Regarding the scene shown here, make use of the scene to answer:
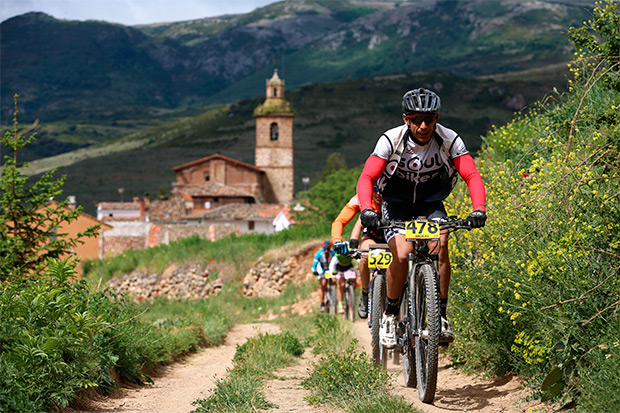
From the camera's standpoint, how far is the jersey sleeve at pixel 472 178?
23.9ft

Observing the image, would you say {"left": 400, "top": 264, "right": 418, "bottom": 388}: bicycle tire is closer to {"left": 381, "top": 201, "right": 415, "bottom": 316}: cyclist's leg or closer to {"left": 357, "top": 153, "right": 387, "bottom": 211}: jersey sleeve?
{"left": 381, "top": 201, "right": 415, "bottom": 316}: cyclist's leg

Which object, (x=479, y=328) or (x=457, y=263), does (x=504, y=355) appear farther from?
(x=457, y=263)

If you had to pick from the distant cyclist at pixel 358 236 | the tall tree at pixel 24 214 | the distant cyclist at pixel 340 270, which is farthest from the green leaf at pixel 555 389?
the distant cyclist at pixel 340 270

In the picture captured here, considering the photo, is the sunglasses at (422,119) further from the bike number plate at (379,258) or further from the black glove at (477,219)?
the bike number plate at (379,258)

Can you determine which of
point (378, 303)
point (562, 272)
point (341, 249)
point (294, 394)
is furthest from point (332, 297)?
point (562, 272)

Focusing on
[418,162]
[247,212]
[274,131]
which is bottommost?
[247,212]

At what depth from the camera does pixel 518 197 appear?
900 cm

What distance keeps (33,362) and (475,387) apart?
427cm

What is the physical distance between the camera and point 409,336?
24.7 feet

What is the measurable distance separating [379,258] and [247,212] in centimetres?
6312

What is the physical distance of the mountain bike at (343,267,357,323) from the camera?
55.2 ft

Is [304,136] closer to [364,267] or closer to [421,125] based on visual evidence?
[364,267]

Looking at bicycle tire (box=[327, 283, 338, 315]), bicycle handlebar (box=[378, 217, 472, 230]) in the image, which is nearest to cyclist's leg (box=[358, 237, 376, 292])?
bicycle handlebar (box=[378, 217, 472, 230])

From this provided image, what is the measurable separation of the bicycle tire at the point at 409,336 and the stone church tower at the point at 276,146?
9015 centimetres
